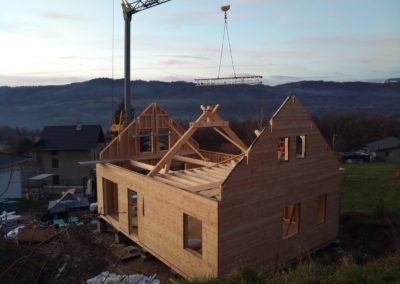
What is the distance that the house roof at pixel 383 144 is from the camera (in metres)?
62.1

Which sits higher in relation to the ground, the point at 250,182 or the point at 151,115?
the point at 151,115

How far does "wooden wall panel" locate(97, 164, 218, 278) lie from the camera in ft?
30.9

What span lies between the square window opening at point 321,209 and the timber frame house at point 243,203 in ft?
0.12

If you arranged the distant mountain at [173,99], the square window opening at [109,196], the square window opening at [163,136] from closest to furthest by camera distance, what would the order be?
1. the square window opening at [109,196]
2. the square window opening at [163,136]
3. the distant mountain at [173,99]

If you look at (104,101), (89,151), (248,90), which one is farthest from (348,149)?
(104,101)

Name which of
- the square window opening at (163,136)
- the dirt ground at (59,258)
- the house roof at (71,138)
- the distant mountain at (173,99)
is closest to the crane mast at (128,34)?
the square window opening at (163,136)

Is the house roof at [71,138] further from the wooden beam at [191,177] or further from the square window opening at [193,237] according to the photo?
the wooden beam at [191,177]

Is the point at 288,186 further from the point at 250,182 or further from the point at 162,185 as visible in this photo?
the point at 162,185

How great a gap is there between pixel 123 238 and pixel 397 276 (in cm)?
1084

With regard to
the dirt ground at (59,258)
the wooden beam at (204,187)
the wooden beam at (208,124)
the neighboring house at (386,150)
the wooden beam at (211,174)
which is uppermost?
the wooden beam at (208,124)

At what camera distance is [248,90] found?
230ft

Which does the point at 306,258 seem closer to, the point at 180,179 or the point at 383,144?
the point at 180,179

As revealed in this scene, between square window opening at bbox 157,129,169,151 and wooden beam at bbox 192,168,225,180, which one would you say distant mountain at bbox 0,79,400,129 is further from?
wooden beam at bbox 192,168,225,180

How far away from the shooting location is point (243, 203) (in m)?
9.71
